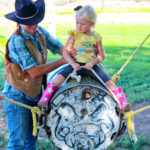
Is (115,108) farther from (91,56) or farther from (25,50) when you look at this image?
(25,50)

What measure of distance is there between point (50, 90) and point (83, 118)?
15.3 inches

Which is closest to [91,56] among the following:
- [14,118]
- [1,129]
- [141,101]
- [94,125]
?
[94,125]

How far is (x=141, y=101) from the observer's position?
5633mm

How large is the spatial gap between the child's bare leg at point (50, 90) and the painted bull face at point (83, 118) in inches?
2.6

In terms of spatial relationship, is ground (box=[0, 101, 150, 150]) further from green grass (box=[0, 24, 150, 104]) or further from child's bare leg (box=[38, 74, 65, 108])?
child's bare leg (box=[38, 74, 65, 108])

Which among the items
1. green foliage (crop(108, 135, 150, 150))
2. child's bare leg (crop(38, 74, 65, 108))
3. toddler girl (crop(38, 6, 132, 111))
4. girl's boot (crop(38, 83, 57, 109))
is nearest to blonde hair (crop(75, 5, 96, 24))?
toddler girl (crop(38, 6, 132, 111))

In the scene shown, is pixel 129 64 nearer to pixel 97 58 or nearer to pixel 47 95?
pixel 97 58

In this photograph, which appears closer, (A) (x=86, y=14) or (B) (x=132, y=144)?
(A) (x=86, y=14)

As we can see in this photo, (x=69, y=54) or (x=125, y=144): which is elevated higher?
(x=69, y=54)

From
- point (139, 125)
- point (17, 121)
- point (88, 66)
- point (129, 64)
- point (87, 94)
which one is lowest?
point (129, 64)

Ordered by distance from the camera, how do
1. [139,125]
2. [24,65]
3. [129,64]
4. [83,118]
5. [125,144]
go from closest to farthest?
[24,65] → [83,118] → [125,144] → [139,125] → [129,64]

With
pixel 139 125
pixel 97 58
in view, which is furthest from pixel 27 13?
pixel 139 125

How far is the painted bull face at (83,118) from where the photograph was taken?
2865 mm

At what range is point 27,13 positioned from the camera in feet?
9.36
